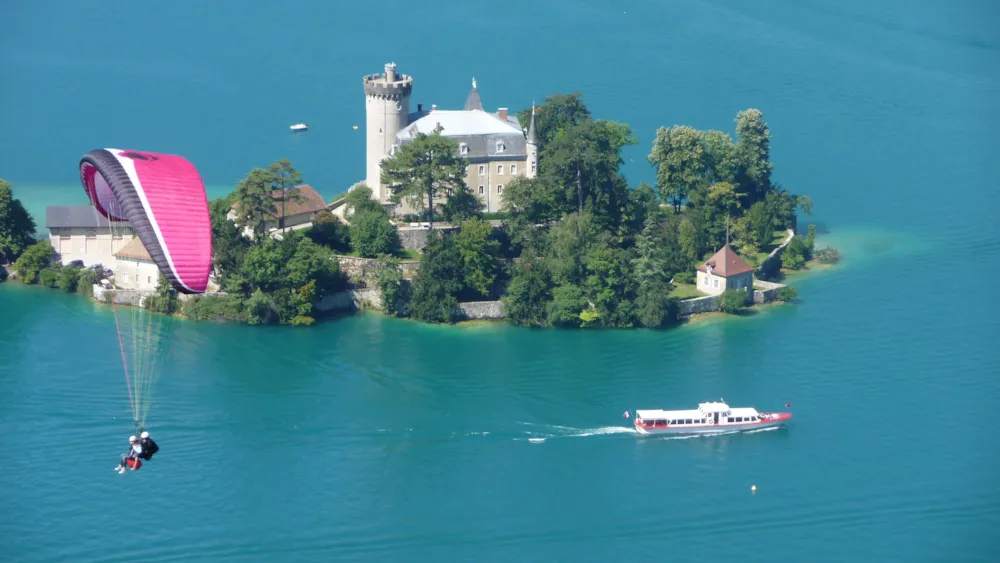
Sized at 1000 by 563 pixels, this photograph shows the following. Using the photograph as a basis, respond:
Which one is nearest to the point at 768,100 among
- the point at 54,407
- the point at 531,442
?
the point at 531,442

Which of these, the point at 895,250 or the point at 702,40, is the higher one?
the point at 702,40

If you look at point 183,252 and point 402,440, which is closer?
point 183,252

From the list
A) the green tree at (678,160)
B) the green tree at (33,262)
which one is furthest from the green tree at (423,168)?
the green tree at (33,262)

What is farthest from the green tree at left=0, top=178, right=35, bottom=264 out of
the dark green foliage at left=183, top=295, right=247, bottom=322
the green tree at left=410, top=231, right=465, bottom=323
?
the green tree at left=410, top=231, right=465, bottom=323

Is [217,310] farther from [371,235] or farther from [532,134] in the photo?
[532,134]

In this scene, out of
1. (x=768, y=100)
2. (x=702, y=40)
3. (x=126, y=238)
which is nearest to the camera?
(x=126, y=238)

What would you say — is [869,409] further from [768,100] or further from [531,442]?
[768,100]

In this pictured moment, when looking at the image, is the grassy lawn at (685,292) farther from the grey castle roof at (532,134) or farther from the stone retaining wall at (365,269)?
the stone retaining wall at (365,269)
